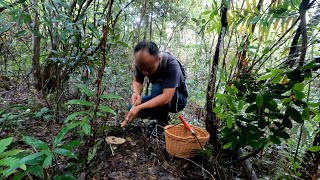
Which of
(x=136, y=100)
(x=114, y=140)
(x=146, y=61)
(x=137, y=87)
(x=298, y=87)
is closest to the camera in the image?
(x=298, y=87)

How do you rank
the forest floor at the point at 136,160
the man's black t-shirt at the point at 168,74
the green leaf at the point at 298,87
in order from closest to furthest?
the green leaf at the point at 298,87 < the forest floor at the point at 136,160 < the man's black t-shirt at the point at 168,74

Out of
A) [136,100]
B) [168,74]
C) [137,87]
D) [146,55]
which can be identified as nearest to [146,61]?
[146,55]

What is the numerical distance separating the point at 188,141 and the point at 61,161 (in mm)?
942

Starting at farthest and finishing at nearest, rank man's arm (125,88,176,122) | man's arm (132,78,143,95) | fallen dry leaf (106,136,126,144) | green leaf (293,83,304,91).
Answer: man's arm (132,78,143,95) < man's arm (125,88,176,122) < fallen dry leaf (106,136,126,144) < green leaf (293,83,304,91)

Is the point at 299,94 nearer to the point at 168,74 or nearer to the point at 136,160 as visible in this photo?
the point at 136,160

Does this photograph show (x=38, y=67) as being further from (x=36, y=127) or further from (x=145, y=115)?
(x=145, y=115)

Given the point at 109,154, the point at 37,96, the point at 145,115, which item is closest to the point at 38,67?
the point at 37,96

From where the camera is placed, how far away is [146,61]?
2111mm

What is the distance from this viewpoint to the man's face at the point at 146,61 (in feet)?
6.82

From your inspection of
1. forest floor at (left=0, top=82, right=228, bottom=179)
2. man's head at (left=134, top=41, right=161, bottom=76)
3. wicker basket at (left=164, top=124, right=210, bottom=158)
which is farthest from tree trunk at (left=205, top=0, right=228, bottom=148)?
man's head at (left=134, top=41, right=161, bottom=76)

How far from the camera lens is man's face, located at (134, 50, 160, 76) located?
208 centimetres

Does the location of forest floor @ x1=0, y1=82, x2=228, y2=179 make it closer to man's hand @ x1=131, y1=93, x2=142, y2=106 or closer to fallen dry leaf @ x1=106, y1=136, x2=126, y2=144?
fallen dry leaf @ x1=106, y1=136, x2=126, y2=144

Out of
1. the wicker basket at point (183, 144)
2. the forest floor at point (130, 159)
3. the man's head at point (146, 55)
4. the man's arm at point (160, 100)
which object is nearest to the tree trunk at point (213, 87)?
the wicker basket at point (183, 144)

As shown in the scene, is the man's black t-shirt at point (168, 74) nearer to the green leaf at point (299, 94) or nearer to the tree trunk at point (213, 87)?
Answer: the tree trunk at point (213, 87)
